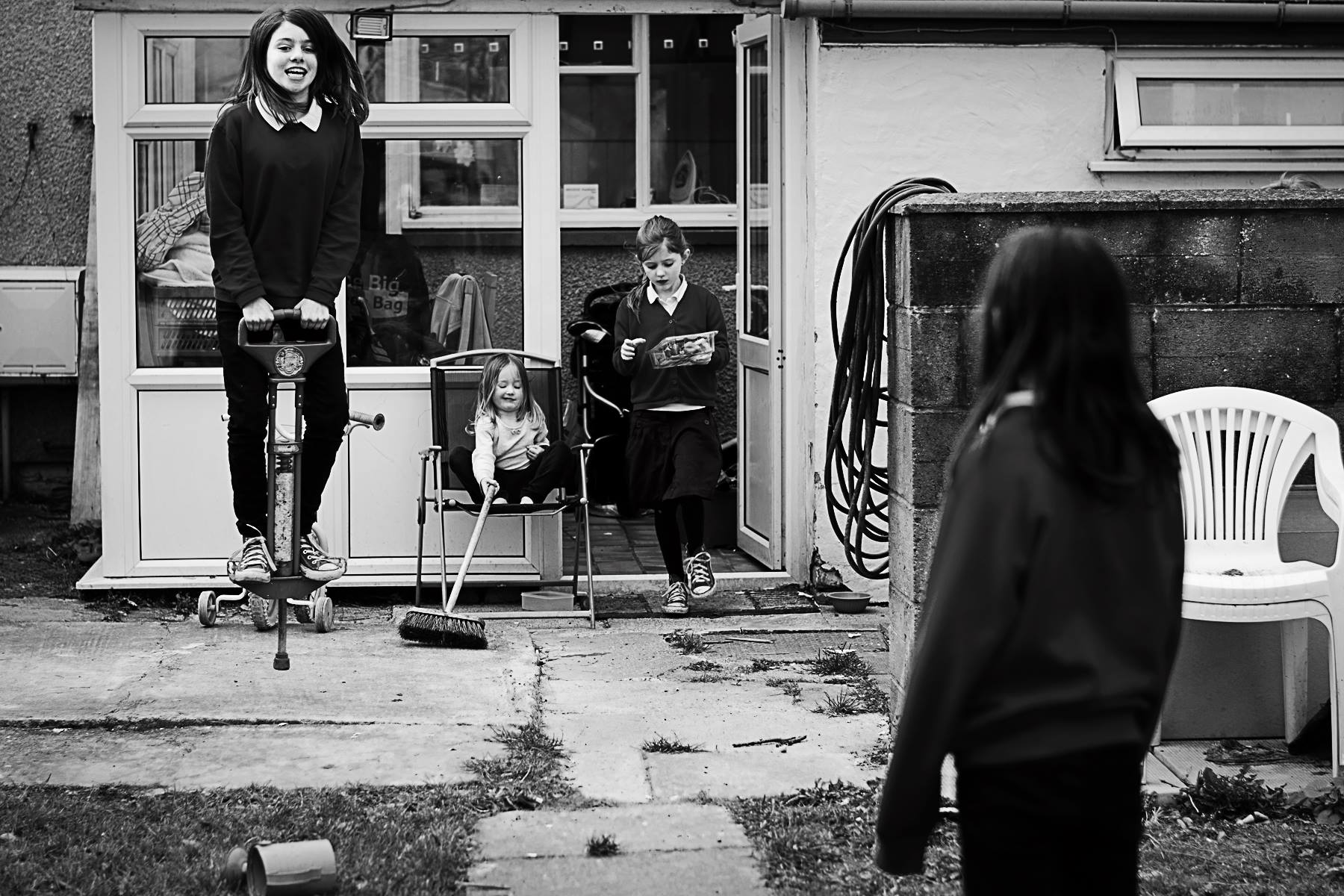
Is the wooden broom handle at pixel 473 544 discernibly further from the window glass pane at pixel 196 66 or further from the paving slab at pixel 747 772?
the window glass pane at pixel 196 66

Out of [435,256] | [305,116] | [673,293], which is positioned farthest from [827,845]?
[435,256]

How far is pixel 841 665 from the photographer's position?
6438mm

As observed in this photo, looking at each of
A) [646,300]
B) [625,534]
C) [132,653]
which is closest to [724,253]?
[625,534]

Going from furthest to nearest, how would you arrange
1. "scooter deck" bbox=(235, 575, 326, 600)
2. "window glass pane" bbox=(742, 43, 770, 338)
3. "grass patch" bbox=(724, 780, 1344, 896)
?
"window glass pane" bbox=(742, 43, 770, 338), "scooter deck" bbox=(235, 575, 326, 600), "grass patch" bbox=(724, 780, 1344, 896)

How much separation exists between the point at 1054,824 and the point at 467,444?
543cm

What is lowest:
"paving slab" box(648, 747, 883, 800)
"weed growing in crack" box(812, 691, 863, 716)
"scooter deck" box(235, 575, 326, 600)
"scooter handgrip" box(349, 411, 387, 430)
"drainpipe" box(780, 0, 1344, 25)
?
"paving slab" box(648, 747, 883, 800)

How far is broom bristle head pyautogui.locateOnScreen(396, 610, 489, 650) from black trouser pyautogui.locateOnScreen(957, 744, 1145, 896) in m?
4.20

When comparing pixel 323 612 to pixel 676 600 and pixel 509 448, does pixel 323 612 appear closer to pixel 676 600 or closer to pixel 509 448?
pixel 509 448

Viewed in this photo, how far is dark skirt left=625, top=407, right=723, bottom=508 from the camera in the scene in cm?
778

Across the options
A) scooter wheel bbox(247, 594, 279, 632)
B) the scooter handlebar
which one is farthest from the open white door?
the scooter handlebar

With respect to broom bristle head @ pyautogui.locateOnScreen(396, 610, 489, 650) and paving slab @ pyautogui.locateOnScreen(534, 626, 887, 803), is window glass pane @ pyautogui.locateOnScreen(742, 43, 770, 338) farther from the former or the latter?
broom bristle head @ pyautogui.locateOnScreen(396, 610, 489, 650)

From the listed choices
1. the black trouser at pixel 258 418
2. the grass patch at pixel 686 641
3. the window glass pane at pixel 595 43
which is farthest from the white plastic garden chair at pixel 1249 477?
the window glass pane at pixel 595 43

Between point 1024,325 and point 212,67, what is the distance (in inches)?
237

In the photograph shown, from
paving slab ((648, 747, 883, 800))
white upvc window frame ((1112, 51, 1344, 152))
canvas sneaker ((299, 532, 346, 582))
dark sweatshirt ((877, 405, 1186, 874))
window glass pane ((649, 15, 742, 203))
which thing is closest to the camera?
dark sweatshirt ((877, 405, 1186, 874))
